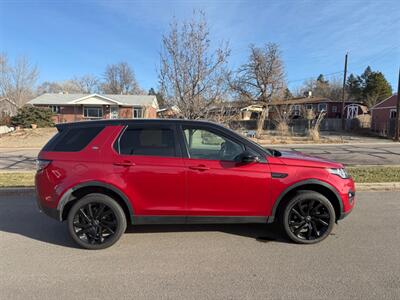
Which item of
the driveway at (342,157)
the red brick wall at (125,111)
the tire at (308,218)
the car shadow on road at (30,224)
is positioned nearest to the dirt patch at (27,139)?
the driveway at (342,157)

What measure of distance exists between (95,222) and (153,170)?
109 centimetres

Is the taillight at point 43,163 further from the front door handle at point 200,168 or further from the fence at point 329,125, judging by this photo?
the fence at point 329,125

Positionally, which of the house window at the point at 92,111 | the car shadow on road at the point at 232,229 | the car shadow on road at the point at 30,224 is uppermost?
the house window at the point at 92,111

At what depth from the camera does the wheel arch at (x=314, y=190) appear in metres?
4.36

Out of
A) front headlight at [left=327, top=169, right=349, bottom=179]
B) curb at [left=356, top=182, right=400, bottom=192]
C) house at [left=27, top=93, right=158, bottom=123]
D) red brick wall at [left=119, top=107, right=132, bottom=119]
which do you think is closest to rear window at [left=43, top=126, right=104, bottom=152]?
front headlight at [left=327, top=169, right=349, bottom=179]

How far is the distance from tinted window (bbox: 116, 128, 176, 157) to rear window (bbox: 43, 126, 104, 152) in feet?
1.44

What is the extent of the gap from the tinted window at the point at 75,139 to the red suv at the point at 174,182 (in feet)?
0.05

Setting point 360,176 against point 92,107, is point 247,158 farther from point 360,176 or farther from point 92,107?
point 92,107

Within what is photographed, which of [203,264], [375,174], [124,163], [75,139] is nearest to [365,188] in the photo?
[375,174]

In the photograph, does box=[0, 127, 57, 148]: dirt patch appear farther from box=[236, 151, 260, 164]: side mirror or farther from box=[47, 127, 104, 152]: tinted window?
box=[236, 151, 260, 164]: side mirror

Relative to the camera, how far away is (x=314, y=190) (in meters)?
4.52

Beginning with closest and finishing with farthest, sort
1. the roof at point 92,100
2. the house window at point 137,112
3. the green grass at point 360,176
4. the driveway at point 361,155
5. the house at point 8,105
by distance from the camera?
the green grass at point 360,176 < the driveway at point 361,155 < the roof at point 92,100 < the house window at point 137,112 < the house at point 8,105

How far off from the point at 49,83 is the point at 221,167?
317 feet

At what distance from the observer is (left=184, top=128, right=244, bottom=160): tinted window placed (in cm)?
438
